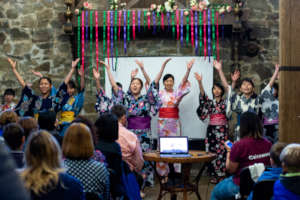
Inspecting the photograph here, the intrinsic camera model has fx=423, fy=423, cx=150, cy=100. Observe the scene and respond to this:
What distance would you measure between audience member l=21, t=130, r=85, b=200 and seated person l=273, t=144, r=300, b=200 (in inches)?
40.7

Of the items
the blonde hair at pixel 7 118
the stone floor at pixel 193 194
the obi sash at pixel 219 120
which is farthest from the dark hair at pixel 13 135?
the obi sash at pixel 219 120

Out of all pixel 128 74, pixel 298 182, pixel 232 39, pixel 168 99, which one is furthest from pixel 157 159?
pixel 232 39

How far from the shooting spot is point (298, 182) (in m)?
2.20

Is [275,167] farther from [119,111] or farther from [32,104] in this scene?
[32,104]

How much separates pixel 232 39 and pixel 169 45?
982 millimetres

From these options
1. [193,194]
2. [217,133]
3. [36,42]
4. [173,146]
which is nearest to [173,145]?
[173,146]

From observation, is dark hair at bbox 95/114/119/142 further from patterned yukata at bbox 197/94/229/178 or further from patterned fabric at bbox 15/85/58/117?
patterned yukata at bbox 197/94/229/178

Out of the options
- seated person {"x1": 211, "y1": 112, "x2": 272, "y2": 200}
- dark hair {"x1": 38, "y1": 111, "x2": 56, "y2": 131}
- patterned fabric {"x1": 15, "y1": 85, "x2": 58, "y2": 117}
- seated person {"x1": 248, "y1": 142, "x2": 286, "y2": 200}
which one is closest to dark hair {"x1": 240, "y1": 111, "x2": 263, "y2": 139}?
seated person {"x1": 211, "y1": 112, "x2": 272, "y2": 200}

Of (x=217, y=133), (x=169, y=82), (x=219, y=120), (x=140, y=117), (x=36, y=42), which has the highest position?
(x=36, y=42)

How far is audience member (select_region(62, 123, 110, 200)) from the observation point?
7.88 ft

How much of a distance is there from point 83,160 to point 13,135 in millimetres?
572

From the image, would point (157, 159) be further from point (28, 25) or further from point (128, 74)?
point (28, 25)

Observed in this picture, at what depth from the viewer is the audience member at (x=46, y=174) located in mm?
1932

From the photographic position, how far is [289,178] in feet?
7.25
